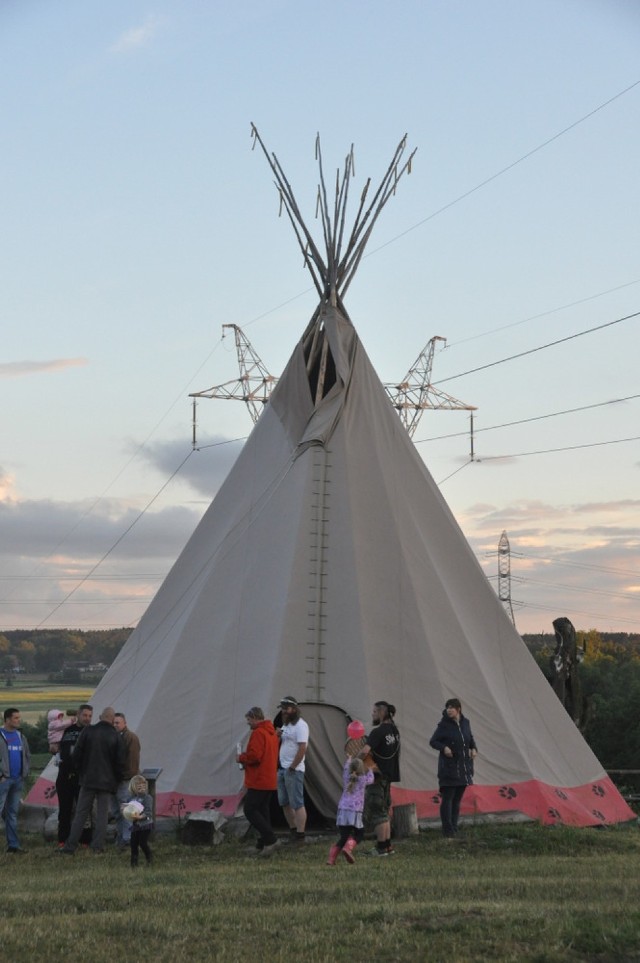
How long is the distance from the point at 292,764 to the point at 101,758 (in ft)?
6.10

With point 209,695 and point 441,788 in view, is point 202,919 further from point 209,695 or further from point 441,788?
point 209,695

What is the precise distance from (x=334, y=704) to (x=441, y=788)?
5.12ft

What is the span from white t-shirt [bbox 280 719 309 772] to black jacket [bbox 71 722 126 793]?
157 cm

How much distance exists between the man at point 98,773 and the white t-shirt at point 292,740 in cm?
158

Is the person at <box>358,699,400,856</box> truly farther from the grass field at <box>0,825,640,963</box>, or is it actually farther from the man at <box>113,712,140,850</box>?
the man at <box>113,712,140,850</box>

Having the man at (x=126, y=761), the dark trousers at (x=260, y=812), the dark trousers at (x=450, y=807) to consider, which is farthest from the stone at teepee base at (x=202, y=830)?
the dark trousers at (x=450, y=807)

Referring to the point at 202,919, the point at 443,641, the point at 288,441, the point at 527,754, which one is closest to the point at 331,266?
the point at 288,441

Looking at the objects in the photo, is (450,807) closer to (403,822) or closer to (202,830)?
(403,822)

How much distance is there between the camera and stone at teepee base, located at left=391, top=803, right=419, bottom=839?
12273mm

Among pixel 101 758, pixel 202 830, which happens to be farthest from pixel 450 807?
pixel 101 758

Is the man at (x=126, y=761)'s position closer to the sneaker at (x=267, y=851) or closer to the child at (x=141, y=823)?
the child at (x=141, y=823)

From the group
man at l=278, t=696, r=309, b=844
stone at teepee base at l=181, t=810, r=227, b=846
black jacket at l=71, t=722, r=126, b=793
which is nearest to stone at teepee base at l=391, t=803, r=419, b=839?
man at l=278, t=696, r=309, b=844

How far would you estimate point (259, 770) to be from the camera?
462 inches

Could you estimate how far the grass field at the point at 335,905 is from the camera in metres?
7.06
